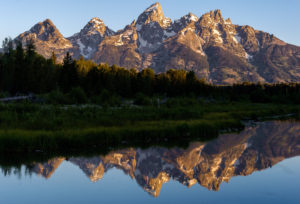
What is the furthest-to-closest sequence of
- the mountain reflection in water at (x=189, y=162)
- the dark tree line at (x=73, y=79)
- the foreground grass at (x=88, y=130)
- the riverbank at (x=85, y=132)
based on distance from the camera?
the dark tree line at (x=73, y=79) < the foreground grass at (x=88, y=130) < the riverbank at (x=85, y=132) < the mountain reflection in water at (x=189, y=162)

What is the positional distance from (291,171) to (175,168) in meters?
8.08

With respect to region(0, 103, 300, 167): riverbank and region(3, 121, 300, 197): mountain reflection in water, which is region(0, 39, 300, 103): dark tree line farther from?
region(3, 121, 300, 197): mountain reflection in water

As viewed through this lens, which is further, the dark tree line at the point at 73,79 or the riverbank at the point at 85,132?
the dark tree line at the point at 73,79

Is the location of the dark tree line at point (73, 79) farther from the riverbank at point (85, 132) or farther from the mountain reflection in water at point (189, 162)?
the mountain reflection in water at point (189, 162)

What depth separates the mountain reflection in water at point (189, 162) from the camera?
67.6 ft

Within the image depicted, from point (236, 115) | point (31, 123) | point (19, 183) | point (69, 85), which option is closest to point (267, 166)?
point (19, 183)

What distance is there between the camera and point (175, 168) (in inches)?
907

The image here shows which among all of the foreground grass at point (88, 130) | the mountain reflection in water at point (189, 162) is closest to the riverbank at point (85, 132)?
the foreground grass at point (88, 130)

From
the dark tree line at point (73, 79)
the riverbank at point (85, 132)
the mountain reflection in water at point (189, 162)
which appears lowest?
the mountain reflection in water at point (189, 162)

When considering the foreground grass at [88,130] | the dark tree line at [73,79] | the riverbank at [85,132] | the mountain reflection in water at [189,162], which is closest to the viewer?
the mountain reflection in water at [189,162]

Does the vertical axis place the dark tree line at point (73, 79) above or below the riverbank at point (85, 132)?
above

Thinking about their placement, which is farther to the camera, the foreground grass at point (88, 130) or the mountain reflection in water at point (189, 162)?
the foreground grass at point (88, 130)

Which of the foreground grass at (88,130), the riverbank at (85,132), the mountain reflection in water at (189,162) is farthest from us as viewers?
the foreground grass at (88,130)

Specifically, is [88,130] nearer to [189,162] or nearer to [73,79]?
[189,162]
